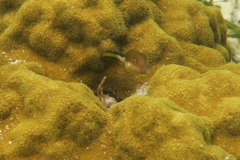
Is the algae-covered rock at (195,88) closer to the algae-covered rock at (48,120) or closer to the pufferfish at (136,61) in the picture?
the pufferfish at (136,61)

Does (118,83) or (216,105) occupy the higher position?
(216,105)

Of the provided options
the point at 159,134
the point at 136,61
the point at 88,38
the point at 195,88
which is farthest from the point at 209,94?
the point at 88,38

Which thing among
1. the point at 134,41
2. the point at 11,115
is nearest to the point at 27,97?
the point at 11,115

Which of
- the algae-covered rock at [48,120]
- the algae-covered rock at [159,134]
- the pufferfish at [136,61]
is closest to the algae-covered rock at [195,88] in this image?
the pufferfish at [136,61]

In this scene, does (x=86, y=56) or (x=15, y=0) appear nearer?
(x=86, y=56)

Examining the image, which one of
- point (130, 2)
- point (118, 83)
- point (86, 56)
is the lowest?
point (118, 83)

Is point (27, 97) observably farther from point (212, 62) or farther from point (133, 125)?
point (212, 62)
